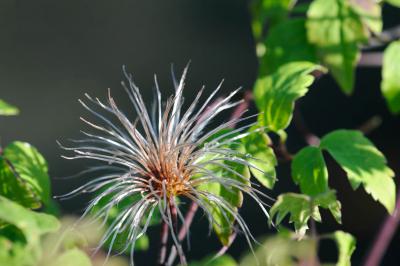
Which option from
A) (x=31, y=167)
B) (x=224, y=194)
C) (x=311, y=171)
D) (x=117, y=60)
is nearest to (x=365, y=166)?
(x=311, y=171)

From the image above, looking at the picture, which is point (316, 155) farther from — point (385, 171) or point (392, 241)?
point (392, 241)

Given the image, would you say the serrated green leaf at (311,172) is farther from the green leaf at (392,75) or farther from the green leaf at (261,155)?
the green leaf at (392,75)

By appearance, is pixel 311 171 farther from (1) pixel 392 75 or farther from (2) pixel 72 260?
(2) pixel 72 260

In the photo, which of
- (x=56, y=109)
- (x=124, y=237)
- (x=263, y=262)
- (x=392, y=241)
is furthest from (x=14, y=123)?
(x=263, y=262)

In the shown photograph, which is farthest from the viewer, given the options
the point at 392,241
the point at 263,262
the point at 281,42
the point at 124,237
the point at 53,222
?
the point at 392,241

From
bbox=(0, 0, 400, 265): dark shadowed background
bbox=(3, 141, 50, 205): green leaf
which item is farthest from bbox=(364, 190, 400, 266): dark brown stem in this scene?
bbox=(0, 0, 400, 265): dark shadowed background

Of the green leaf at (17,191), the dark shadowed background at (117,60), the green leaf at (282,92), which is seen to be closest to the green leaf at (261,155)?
the green leaf at (282,92)
